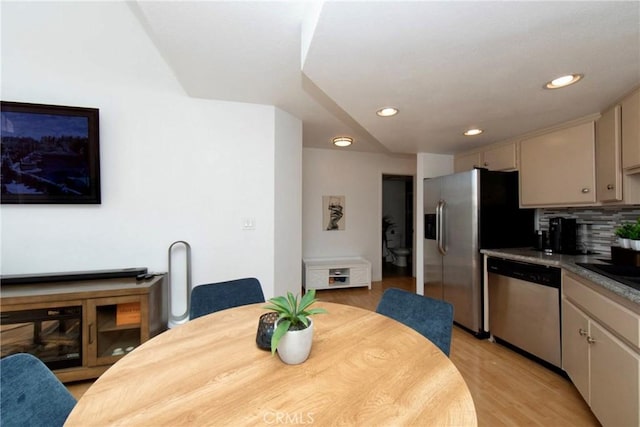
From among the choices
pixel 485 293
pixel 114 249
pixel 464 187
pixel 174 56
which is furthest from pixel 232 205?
pixel 485 293

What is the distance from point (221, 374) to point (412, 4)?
1.50m

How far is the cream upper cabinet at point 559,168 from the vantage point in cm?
210

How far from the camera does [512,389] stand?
1.87 m

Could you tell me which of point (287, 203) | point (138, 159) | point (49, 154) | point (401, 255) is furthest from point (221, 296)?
point (401, 255)

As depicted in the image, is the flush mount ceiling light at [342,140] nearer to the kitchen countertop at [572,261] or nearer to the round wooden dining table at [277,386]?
the kitchen countertop at [572,261]

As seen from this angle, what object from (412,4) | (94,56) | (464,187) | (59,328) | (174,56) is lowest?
(59,328)

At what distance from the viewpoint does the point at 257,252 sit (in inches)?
101

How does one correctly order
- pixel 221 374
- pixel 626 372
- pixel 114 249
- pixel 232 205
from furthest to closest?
pixel 232 205, pixel 114 249, pixel 626 372, pixel 221 374

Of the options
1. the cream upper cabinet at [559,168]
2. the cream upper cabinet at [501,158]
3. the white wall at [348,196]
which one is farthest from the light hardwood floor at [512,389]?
the white wall at [348,196]

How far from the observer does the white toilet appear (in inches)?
236

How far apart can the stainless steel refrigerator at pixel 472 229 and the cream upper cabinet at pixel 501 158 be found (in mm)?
107

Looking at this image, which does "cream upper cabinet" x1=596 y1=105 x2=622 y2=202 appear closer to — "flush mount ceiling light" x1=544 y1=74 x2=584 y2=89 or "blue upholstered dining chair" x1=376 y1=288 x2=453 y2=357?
"flush mount ceiling light" x1=544 y1=74 x2=584 y2=89

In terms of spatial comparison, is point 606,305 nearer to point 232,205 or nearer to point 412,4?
point 412,4

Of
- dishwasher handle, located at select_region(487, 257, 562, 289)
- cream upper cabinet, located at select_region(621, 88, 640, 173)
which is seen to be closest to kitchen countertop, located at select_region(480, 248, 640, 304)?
dishwasher handle, located at select_region(487, 257, 562, 289)
